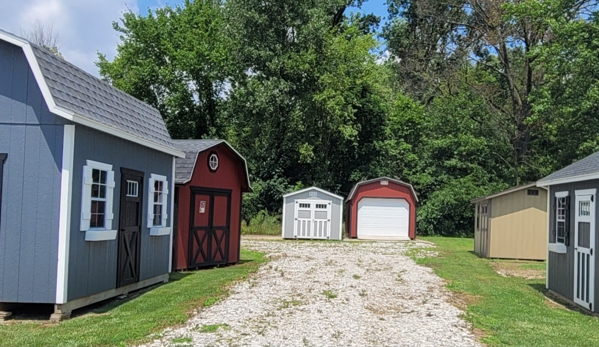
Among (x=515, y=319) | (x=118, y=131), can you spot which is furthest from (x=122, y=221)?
(x=515, y=319)

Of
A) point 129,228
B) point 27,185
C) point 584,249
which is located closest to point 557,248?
point 584,249

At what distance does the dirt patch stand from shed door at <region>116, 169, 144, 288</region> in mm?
9176

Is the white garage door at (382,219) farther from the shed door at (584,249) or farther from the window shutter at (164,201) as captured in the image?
the shed door at (584,249)

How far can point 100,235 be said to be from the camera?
8367 mm

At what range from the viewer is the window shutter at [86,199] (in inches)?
314

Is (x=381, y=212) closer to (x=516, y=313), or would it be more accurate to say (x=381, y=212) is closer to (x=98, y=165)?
(x=516, y=313)

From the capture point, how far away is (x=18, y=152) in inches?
302

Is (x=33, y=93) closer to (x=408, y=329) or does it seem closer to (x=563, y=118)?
(x=408, y=329)

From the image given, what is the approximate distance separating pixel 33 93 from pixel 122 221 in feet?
8.59

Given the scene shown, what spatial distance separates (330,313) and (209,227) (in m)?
6.57

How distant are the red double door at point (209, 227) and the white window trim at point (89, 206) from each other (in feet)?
15.3

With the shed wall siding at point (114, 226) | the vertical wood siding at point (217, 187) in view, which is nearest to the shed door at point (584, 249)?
the shed wall siding at point (114, 226)

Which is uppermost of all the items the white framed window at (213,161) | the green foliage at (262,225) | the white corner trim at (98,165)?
the white framed window at (213,161)

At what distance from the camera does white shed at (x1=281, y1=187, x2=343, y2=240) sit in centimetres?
2692
